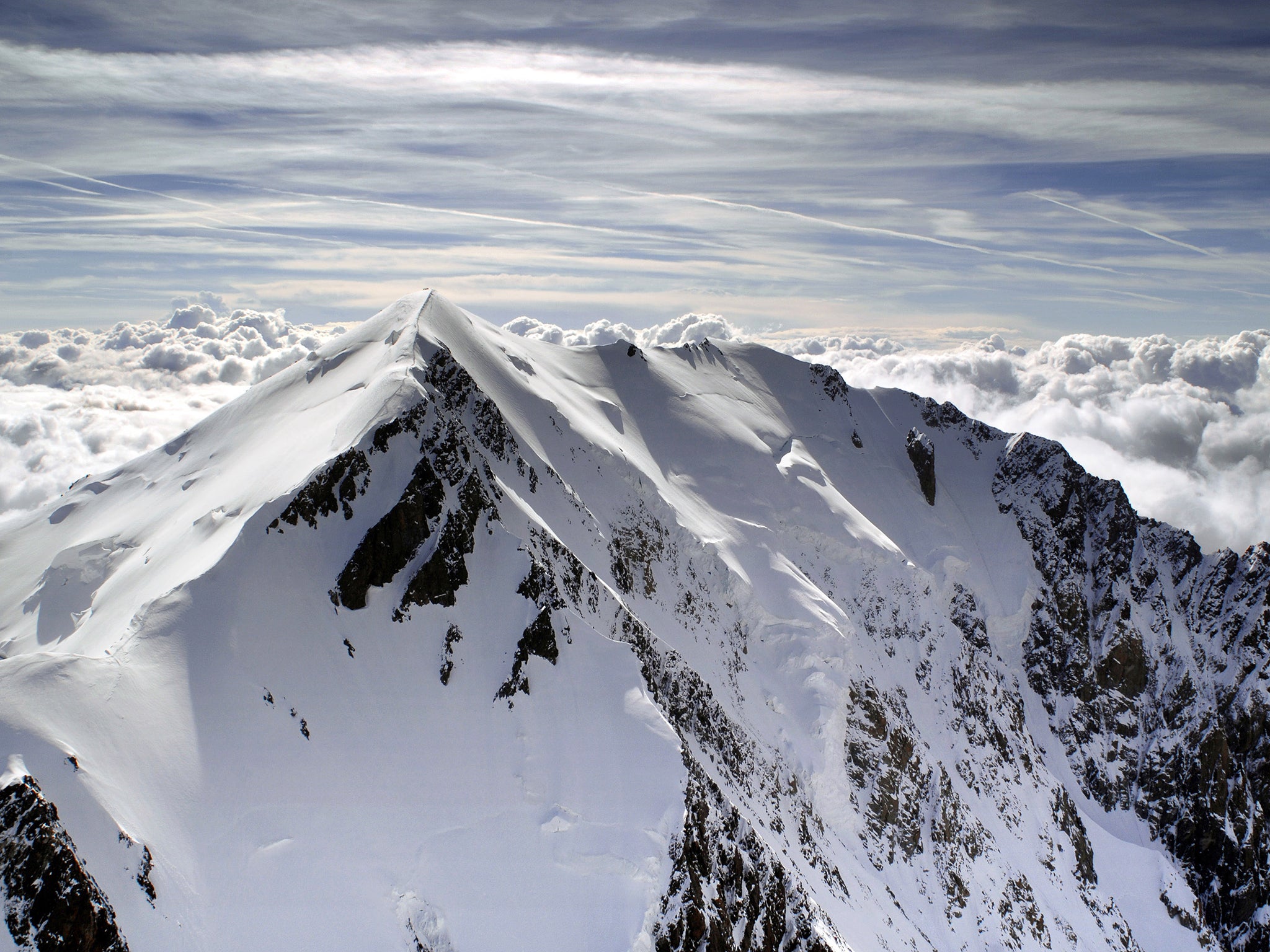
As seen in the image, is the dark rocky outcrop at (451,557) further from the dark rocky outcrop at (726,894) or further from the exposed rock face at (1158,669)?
the exposed rock face at (1158,669)

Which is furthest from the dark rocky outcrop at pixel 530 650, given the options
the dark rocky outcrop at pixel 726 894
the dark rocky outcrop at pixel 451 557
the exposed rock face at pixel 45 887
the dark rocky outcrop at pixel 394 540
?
the exposed rock face at pixel 45 887

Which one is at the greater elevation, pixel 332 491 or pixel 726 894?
pixel 332 491

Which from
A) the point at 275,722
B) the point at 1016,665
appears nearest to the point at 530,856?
the point at 275,722

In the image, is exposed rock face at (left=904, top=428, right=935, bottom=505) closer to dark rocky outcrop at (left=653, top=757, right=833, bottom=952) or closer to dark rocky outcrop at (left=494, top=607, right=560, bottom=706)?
dark rocky outcrop at (left=653, top=757, right=833, bottom=952)

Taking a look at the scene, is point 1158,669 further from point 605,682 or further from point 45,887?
→ point 45,887

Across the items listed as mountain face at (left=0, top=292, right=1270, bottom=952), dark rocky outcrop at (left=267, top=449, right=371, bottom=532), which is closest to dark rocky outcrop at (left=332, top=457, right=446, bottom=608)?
mountain face at (left=0, top=292, right=1270, bottom=952)

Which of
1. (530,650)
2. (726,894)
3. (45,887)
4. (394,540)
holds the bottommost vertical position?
(726,894)

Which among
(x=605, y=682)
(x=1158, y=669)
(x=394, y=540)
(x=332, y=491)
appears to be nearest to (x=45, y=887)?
(x=394, y=540)
